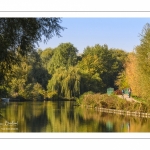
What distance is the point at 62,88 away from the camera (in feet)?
31.6

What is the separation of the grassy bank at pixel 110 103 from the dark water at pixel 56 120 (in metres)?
0.28

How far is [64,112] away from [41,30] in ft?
7.57

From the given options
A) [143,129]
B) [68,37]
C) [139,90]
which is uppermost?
[68,37]

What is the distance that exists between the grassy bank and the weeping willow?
0.88ft

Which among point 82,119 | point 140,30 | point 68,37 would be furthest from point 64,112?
point 140,30

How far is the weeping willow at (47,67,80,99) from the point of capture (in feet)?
28.2

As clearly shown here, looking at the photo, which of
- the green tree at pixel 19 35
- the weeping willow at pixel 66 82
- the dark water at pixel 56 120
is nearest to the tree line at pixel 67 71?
the weeping willow at pixel 66 82

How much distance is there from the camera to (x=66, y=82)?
31.4 feet

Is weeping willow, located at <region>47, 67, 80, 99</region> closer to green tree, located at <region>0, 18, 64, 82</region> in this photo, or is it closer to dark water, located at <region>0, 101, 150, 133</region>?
dark water, located at <region>0, 101, 150, 133</region>

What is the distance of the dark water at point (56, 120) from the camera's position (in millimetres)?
Answer: 7482

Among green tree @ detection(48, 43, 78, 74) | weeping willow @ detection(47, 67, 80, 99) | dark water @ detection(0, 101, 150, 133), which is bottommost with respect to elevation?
dark water @ detection(0, 101, 150, 133)

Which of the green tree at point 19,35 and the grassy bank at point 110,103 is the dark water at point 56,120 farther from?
the green tree at point 19,35

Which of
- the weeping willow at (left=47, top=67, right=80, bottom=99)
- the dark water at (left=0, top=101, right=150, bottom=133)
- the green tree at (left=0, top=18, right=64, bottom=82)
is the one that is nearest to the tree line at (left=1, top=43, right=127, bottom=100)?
the weeping willow at (left=47, top=67, right=80, bottom=99)

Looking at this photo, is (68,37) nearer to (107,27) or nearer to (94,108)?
(107,27)
